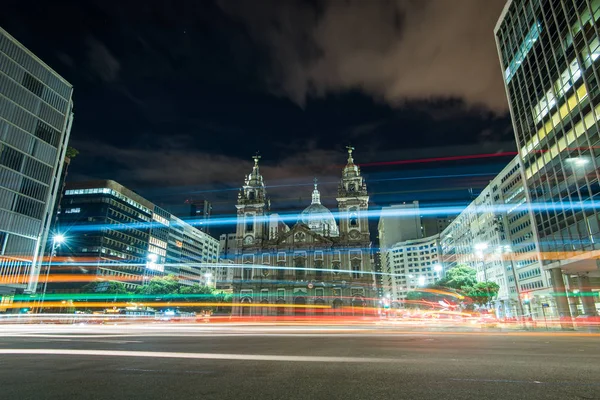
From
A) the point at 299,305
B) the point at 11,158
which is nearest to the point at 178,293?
the point at 299,305

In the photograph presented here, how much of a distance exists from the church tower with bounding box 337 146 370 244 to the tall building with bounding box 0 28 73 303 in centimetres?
5716

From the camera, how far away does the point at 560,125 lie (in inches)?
1358

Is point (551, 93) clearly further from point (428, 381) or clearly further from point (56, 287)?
point (56, 287)

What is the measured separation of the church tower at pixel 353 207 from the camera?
82.3 meters

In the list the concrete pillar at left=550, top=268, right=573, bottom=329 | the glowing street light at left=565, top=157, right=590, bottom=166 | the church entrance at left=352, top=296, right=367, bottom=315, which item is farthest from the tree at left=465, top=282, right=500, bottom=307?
the glowing street light at left=565, top=157, right=590, bottom=166

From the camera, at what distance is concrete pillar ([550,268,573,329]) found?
3462cm

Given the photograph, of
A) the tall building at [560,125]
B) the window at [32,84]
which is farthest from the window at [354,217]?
the window at [32,84]

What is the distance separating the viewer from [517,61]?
140ft

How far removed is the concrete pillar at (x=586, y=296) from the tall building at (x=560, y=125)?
0.27 ft

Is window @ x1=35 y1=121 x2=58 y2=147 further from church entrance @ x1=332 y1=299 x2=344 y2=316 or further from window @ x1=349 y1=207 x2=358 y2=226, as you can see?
church entrance @ x1=332 y1=299 x2=344 y2=316

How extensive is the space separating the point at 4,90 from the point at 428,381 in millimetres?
68988

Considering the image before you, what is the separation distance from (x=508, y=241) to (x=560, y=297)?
42232mm

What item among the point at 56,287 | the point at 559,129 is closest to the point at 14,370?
the point at 559,129

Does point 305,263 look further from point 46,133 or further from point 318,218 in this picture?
point 46,133
